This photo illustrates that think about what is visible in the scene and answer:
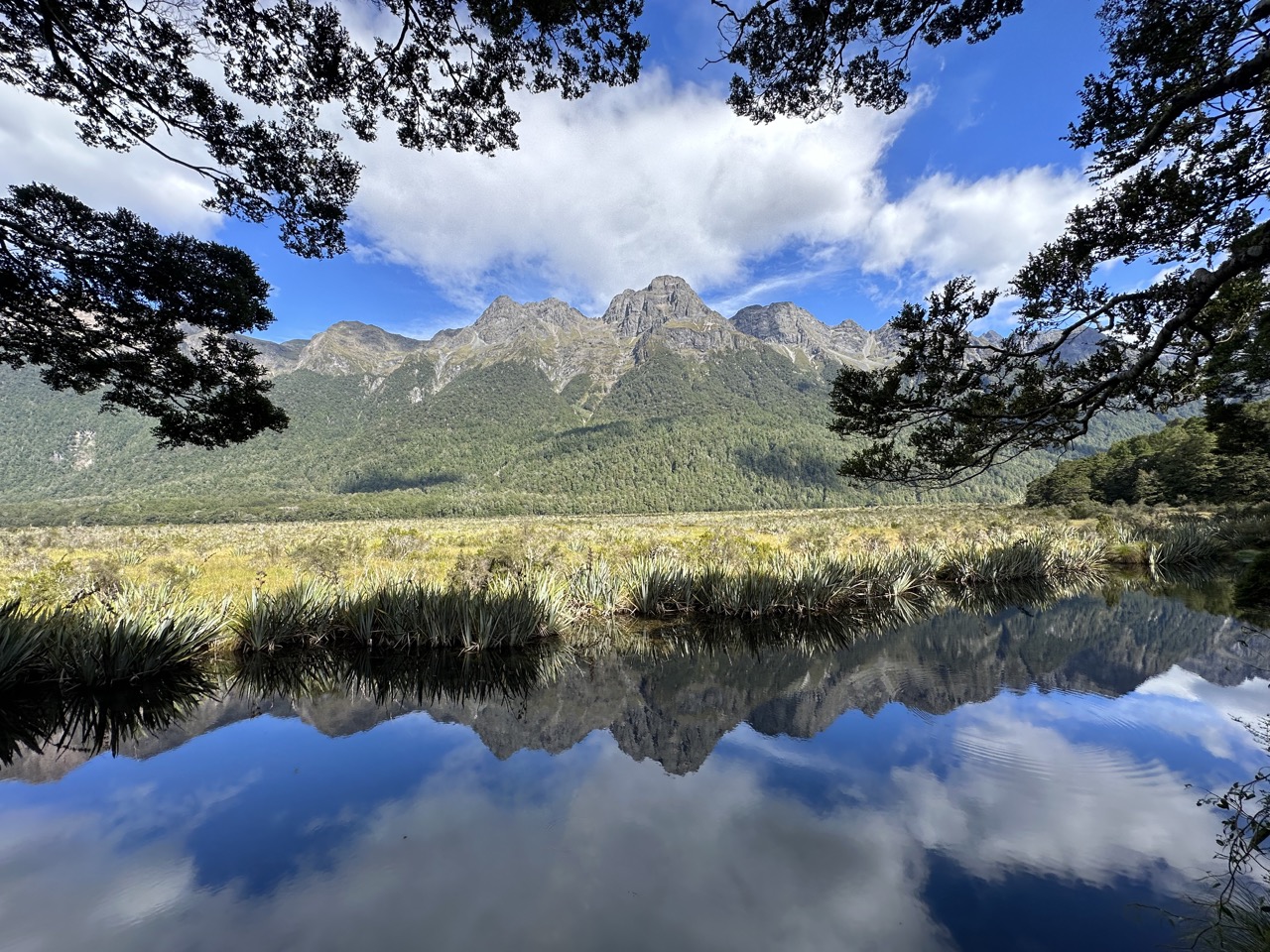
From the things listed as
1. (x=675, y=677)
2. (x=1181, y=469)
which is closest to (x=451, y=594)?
(x=675, y=677)

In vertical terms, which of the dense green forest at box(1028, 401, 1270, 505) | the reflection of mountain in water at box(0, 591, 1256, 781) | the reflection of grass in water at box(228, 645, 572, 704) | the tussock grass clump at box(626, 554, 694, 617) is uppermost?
the dense green forest at box(1028, 401, 1270, 505)

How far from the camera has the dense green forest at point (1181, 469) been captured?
552 inches

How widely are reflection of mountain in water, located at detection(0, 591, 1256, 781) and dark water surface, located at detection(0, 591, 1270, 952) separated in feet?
0.15

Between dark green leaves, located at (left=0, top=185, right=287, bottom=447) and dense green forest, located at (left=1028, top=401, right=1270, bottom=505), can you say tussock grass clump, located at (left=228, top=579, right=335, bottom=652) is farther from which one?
dense green forest, located at (left=1028, top=401, right=1270, bottom=505)

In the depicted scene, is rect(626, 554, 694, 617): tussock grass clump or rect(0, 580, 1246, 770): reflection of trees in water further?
rect(626, 554, 694, 617): tussock grass clump

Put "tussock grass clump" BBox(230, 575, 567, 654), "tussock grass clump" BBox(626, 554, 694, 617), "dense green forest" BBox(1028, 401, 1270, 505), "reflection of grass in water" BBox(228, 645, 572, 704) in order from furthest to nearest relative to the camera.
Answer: "dense green forest" BBox(1028, 401, 1270, 505), "tussock grass clump" BBox(626, 554, 694, 617), "tussock grass clump" BBox(230, 575, 567, 654), "reflection of grass in water" BBox(228, 645, 572, 704)

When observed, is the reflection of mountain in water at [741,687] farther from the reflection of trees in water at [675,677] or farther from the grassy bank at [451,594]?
the grassy bank at [451,594]

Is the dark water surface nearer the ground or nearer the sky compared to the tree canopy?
nearer the ground

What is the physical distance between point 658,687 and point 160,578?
1271 cm

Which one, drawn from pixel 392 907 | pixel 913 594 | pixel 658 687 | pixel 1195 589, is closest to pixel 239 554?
pixel 658 687

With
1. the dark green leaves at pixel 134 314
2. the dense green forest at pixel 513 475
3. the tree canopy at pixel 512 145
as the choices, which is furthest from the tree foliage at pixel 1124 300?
the dense green forest at pixel 513 475

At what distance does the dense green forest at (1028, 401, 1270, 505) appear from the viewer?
1402 cm

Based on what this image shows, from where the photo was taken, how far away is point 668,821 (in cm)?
356

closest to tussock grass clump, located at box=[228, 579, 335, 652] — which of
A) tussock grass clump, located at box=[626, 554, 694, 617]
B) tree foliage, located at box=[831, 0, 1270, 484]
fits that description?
tussock grass clump, located at box=[626, 554, 694, 617]
